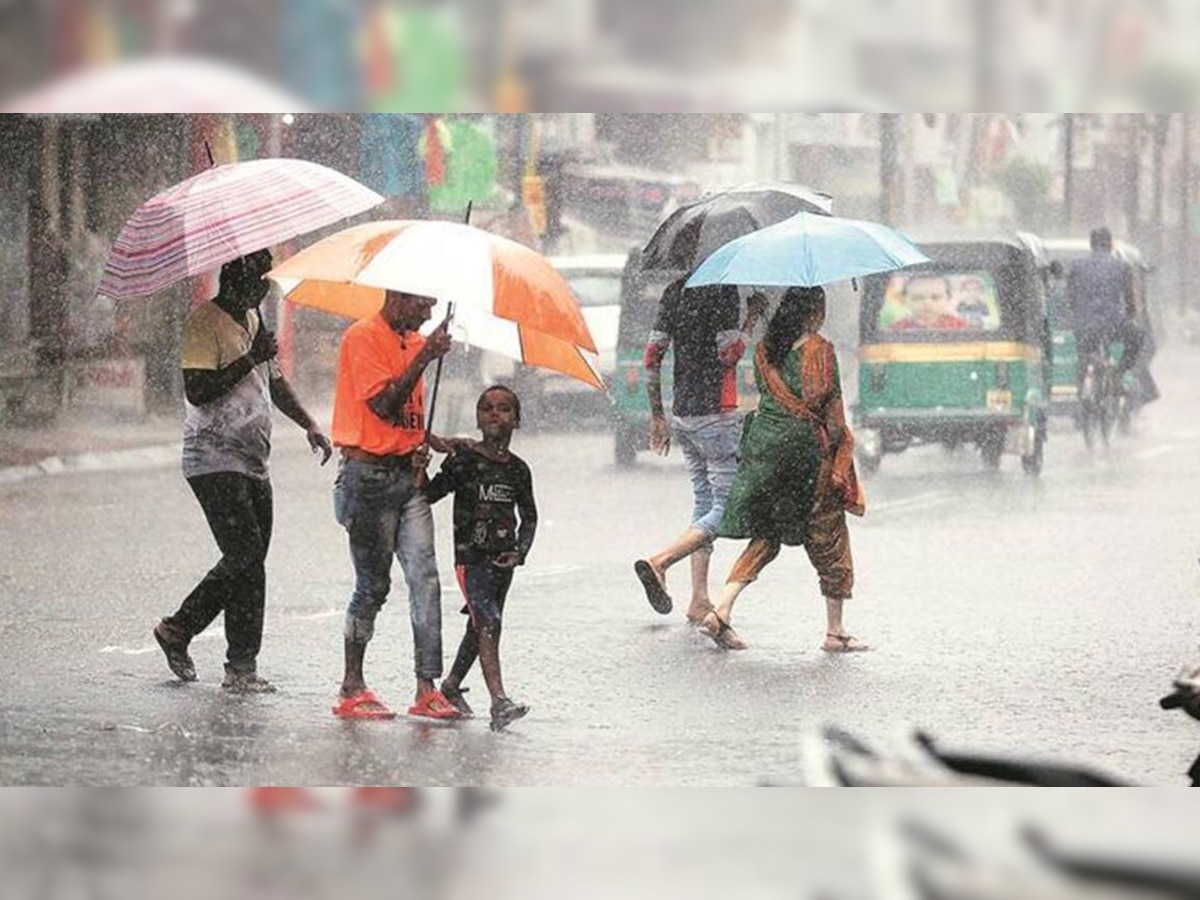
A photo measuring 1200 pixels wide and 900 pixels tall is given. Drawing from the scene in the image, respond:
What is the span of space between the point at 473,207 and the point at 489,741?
1.51m

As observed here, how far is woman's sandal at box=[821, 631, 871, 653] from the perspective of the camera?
6637 mm

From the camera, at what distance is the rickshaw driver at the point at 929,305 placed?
264 inches

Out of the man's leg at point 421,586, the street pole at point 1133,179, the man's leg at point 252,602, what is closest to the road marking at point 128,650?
the man's leg at point 252,602

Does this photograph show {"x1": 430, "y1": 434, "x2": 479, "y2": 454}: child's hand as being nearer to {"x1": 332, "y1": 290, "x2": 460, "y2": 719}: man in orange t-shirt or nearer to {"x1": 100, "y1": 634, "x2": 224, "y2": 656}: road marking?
{"x1": 332, "y1": 290, "x2": 460, "y2": 719}: man in orange t-shirt

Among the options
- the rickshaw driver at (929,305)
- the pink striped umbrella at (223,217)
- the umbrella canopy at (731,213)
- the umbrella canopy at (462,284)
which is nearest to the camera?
the umbrella canopy at (462,284)

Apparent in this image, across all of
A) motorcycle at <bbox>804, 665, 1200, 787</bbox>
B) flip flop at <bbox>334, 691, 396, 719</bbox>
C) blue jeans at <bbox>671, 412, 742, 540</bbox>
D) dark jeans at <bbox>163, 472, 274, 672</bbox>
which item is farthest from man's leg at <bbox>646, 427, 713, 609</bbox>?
motorcycle at <bbox>804, 665, 1200, 787</bbox>

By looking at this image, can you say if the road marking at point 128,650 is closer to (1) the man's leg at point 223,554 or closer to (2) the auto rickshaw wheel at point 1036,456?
(1) the man's leg at point 223,554

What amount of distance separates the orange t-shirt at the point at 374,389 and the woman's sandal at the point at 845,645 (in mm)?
1302

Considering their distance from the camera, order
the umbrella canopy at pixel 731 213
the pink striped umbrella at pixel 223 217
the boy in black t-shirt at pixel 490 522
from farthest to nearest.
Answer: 1. the umbrella canopy at pixel 731 213
2. the boy in black t-shirt at pixel 490 522
3. the pink striped umbrella at pixel 223 217

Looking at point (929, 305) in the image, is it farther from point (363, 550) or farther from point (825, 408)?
point (363, 550)

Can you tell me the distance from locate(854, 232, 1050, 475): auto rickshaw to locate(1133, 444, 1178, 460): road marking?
282mm

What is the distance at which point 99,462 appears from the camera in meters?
6.69
